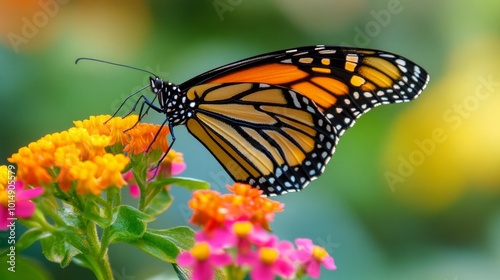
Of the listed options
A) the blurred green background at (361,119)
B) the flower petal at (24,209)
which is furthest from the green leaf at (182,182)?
the blurred green background at (361,119)

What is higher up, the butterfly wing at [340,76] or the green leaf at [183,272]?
the butterfly wing at [340,76]

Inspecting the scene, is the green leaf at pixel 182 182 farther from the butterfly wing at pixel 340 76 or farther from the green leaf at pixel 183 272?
the butterfly wing at pixel 340 76

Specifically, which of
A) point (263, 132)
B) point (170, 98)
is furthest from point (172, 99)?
point (263, 132)

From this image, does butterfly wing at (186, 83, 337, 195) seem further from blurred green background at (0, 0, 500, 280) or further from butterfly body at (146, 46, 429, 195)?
blurred green background at (0, 0, 500, 280)

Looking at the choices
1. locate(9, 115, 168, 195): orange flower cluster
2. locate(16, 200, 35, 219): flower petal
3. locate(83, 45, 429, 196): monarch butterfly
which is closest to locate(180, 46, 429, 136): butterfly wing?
locate(83, 45, 429, 196): monarch butterfly

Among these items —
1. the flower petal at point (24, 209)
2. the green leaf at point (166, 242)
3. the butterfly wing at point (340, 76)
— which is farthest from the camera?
the butterfly wing at point (340, 76)

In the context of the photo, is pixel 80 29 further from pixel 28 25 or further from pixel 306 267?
pixel 306 267
